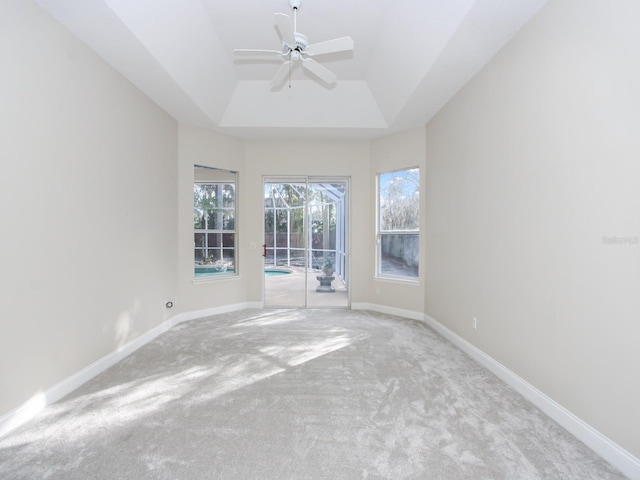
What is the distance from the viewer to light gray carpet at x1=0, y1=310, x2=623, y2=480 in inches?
70.1

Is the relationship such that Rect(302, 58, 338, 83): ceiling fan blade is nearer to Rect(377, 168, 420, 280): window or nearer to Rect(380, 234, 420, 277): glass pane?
Rect(377, 168, 420, 280): window

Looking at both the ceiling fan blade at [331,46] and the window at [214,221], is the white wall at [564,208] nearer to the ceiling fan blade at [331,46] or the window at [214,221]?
the ceiling fan blade at [331,46]

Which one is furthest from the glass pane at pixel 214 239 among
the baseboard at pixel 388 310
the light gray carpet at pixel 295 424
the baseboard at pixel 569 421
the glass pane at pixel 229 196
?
the baseboard at pixel 569 421

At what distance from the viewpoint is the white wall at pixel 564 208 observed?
1.77m

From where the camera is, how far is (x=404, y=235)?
503cm

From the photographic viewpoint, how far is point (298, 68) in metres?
4.14

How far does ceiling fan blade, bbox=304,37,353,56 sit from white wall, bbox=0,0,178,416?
191 centimetres

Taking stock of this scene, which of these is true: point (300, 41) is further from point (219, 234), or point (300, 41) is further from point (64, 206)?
point (219, 234)

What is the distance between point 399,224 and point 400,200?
371 millimetres

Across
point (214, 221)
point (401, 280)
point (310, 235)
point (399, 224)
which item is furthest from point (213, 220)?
point (401, 280)

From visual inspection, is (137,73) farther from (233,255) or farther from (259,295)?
(259,295)

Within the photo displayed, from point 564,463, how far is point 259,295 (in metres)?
4.35

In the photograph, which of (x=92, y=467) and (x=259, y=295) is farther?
(x=259, y=295)

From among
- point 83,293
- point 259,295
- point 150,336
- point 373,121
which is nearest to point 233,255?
point 259,295
